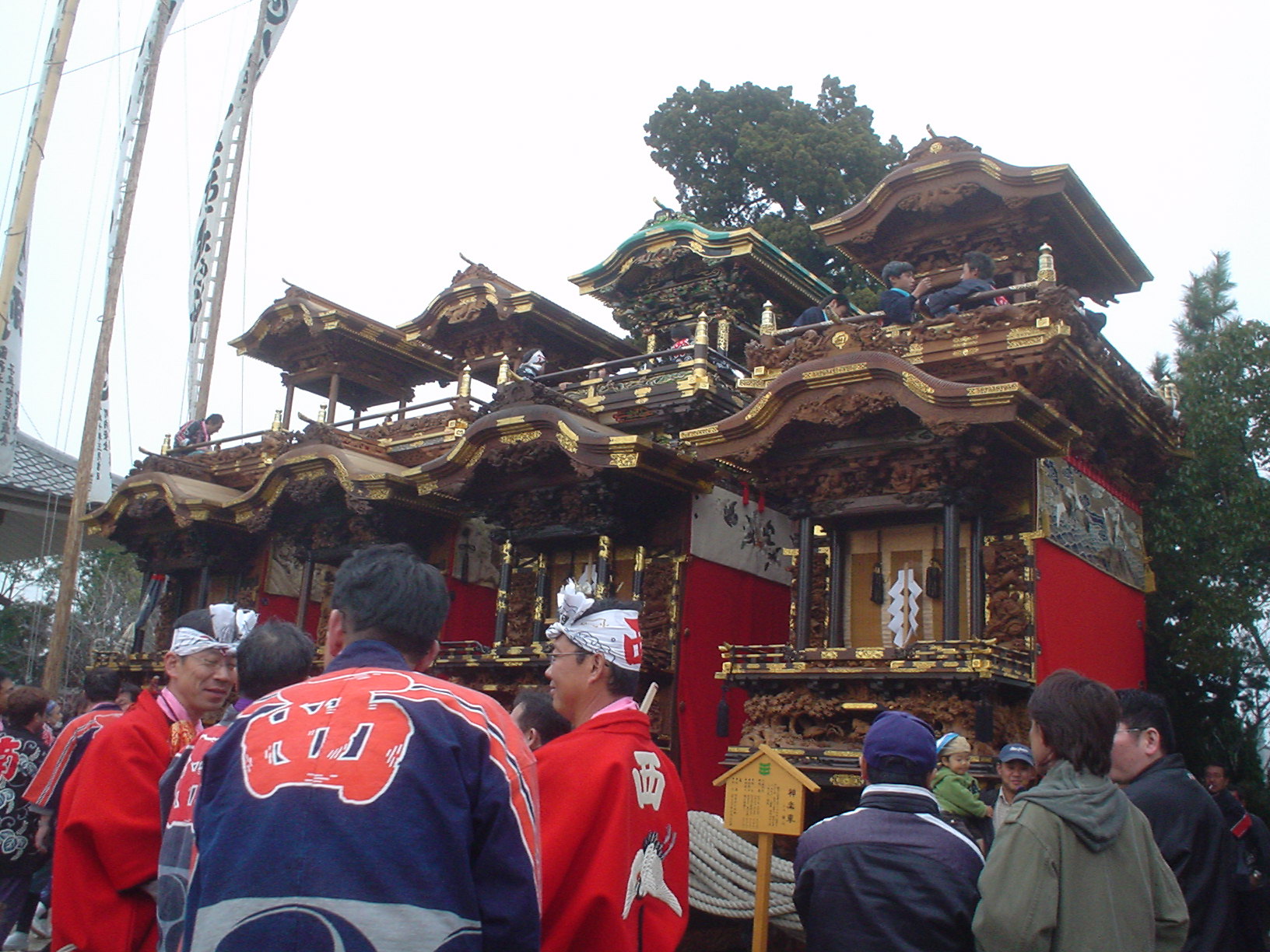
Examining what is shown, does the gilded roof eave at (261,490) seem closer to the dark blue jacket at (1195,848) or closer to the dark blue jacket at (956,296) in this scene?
the dark blue jacket at (956,296)

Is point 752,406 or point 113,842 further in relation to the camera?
point 752,406

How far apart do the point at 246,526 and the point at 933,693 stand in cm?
1002

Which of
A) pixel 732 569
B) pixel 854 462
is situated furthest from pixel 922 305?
pixel 732 569

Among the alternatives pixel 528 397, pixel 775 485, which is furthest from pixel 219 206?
pixel 775 485

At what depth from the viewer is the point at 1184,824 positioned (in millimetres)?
3768

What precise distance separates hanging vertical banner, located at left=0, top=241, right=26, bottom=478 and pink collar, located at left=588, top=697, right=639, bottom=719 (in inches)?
468

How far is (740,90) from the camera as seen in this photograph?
24281mm

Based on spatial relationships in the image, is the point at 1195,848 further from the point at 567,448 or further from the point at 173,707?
the point at 567,448

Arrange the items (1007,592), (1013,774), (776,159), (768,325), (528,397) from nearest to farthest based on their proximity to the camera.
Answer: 1. (1013,774)
2. (1007,592)
3. (768,325)
4. (528,397)
5. (776,159)

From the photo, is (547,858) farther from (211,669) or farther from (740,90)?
(740,90)

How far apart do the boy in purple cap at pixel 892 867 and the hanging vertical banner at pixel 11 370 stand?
12502 millimetres

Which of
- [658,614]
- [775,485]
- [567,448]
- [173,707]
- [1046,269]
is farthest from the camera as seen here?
[658,614]

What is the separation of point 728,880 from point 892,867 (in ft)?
10.5

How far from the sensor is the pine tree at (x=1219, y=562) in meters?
12.9
